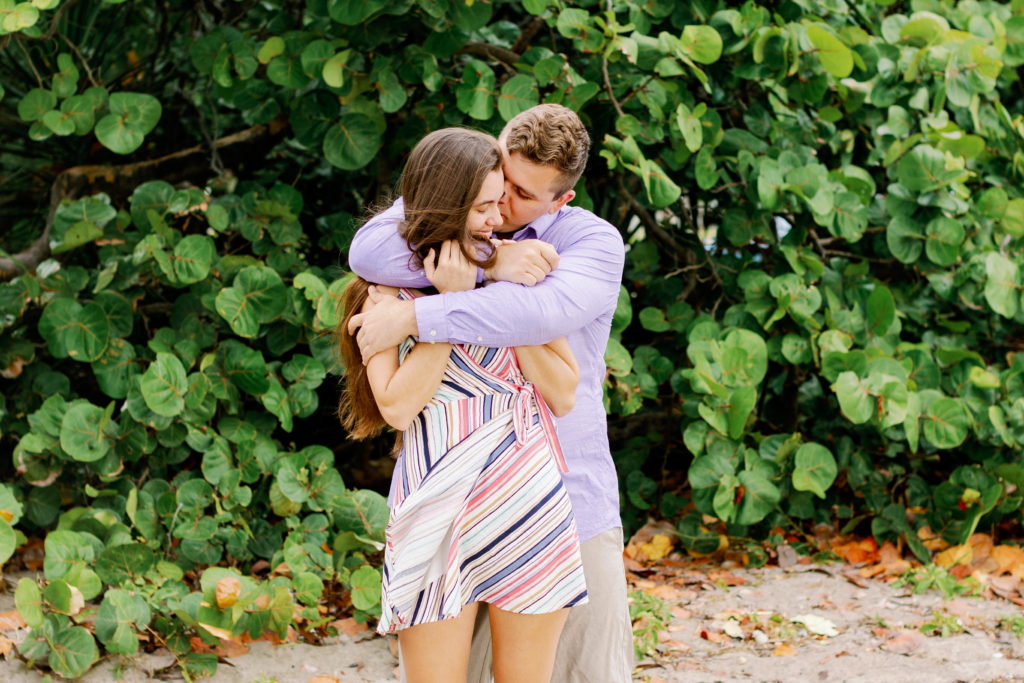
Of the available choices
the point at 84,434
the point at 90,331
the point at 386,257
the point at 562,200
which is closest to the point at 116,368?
the point at 90,331

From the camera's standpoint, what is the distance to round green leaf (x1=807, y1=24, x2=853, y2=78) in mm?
3381

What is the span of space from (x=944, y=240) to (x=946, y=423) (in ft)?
2.19

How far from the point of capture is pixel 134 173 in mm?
3809

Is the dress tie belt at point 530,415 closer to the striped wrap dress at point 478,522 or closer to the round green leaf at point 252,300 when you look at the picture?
the striped wrap dress at point 478,522

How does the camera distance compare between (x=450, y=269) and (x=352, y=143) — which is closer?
(x=450, y=269)

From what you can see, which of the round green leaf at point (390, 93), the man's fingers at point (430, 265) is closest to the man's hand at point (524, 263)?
the man's fingers at point (430, 265)

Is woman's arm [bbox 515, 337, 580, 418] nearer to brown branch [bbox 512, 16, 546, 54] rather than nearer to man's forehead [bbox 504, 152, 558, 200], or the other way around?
man's forehead [bbox 504, 152, 558, 200]

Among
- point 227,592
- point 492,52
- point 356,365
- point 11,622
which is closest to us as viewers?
point 356,365

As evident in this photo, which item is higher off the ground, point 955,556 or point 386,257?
point 386,257

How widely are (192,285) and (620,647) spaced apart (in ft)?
6.74

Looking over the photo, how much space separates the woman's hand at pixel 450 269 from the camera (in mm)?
1777

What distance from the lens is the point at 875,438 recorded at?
390 centimetres

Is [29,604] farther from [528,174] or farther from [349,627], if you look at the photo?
[528,174]

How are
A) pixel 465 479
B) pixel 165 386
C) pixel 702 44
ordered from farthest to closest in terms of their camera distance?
pixel 702 44
pixel 165 386
pixel 465 479
